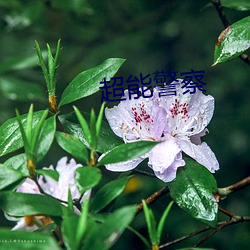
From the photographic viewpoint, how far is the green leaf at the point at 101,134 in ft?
4.03

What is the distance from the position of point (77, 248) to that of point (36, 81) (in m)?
2.02

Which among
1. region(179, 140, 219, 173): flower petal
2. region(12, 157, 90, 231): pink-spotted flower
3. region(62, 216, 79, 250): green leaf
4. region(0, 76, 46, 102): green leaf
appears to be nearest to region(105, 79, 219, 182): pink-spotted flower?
region(179, 140, 219, 173): flower petal

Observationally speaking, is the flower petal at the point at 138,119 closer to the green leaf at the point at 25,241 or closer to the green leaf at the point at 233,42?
the green leaf at the point at 233,42

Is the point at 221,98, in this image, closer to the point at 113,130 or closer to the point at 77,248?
the point at 113,130

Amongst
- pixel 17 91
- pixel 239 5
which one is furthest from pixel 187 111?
pixel 17 91

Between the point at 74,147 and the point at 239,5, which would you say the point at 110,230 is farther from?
the point at 239,5

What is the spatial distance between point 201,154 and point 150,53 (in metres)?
1.99

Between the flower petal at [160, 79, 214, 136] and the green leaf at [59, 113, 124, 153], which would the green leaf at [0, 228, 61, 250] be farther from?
the flower petal at [160, 79, 214, 136]

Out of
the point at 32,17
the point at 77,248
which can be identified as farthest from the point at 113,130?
the point at 32,17

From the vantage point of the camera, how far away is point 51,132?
3.60 ft

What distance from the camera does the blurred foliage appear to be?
8.72 ft

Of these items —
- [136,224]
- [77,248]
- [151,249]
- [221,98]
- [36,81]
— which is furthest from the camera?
[221,98]

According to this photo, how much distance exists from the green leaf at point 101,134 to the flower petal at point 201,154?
118mm

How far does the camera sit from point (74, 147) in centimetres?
107
